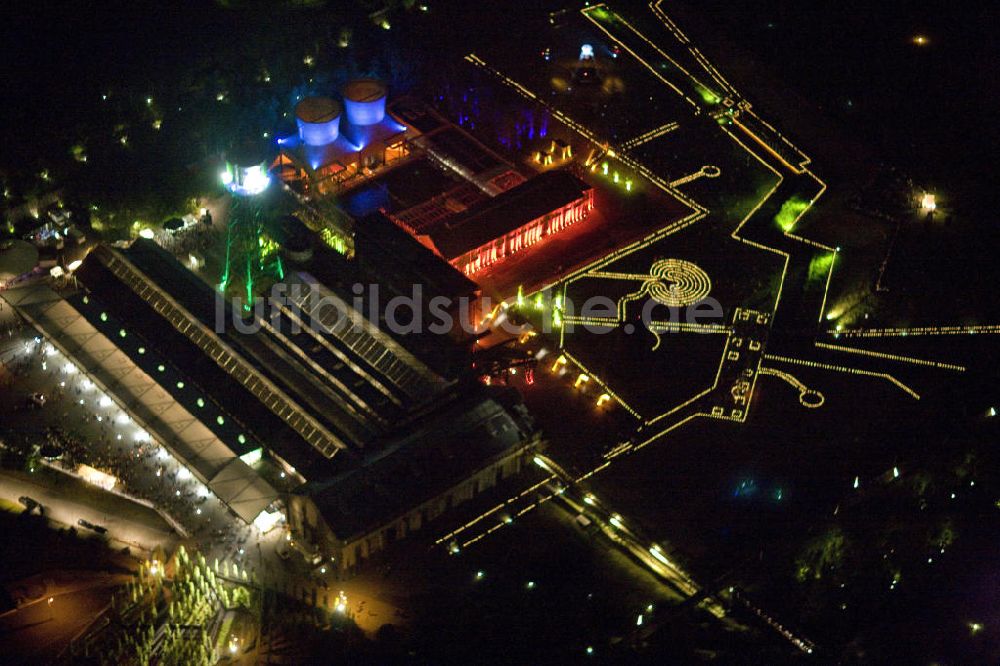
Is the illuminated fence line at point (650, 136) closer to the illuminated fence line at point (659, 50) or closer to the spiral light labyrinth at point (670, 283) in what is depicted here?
the illuminated fence line at point (659, 50)

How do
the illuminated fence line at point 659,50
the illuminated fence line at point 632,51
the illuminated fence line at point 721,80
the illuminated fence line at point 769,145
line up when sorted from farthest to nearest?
the illuminated fence line at point 659,50, the illuminated fence line at point 632,51, the illuminated fence line at point 721,80, the illuminated fence line at point 769,145

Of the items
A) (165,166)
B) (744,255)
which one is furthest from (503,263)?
(165,166)

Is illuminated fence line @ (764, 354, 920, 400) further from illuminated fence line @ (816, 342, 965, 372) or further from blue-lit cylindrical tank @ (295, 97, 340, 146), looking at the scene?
blue-lit cylindrical tank @ (295, 97, 340, 146)

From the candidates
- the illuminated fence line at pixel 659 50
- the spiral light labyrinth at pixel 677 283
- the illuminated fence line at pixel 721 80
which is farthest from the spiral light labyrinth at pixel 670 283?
the illuminated fence line at pixel 659 50

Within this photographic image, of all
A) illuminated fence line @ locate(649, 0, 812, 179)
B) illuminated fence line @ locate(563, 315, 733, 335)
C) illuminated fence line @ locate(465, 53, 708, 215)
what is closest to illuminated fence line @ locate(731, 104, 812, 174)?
illuminated fence line @ locate(649, 0, 812, 179)

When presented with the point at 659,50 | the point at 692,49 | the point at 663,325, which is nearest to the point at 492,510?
the point at 663,325

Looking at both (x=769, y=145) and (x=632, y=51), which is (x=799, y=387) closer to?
(x=769, y=145)
